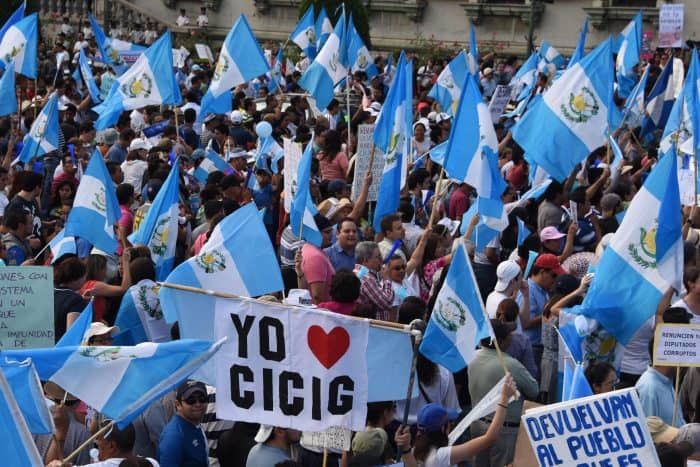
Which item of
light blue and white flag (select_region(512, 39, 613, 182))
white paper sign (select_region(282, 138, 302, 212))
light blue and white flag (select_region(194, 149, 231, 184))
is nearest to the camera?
white paper sign (select_region(282, 138, 302, 212))

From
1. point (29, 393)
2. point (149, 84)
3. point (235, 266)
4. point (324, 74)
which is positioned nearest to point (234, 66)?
point (149, 84)

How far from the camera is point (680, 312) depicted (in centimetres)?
787

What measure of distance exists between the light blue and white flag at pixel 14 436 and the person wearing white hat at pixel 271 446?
145 centimetres

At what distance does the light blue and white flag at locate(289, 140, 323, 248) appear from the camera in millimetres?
9656

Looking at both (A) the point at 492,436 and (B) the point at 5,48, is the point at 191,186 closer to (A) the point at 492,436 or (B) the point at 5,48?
(B) the point at 5,48

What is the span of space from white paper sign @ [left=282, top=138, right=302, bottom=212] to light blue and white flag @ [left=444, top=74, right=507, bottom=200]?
1.13m

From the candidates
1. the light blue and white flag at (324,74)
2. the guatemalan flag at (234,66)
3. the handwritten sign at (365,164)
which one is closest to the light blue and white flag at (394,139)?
the handwritten sign at (365,164)

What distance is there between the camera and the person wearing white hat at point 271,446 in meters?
6.30

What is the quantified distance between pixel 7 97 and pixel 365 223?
475 cm

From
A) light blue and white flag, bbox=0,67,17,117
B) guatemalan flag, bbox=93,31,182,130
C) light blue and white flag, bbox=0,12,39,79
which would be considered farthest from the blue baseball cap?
light blue and white flag, bbox=0,12,39,79

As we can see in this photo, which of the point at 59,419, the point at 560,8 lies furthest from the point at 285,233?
the point at 560,8

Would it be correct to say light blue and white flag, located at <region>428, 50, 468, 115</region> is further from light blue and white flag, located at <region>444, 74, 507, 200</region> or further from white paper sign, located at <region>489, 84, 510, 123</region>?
light blue and white flag, located at <region>444, 74, 507, 200</region>

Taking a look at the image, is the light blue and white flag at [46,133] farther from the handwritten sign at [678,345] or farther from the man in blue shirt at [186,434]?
the handwritten sign at [678,345]

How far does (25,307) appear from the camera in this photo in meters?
7.24
